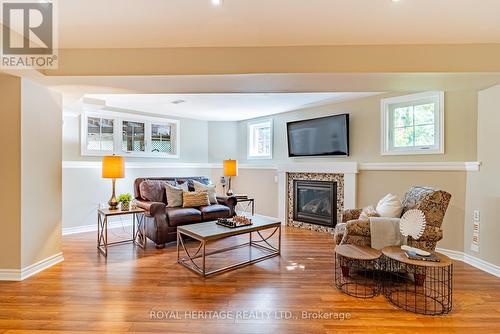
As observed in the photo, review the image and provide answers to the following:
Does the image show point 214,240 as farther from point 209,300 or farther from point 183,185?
point 183,185

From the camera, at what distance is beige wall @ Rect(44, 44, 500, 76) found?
239 cm

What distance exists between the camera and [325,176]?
4.59 meters

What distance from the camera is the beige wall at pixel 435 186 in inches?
129

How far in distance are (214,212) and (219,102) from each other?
1893 mm

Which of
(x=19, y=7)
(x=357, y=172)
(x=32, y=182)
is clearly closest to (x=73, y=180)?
(x=32, y=182)

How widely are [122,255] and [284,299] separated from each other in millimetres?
2216

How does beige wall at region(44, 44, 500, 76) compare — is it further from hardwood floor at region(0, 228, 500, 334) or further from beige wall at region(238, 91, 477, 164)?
hardwood floor at region(0, 228, 500, 334)

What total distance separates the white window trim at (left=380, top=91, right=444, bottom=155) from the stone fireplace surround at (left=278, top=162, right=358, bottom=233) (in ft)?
1.88

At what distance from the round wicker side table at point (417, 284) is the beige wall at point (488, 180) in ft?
2.39

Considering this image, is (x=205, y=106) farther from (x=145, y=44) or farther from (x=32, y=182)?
(x=32, y=182)

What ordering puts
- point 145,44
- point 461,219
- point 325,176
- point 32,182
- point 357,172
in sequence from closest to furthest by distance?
point 145,44
point 32,182
point 461,219
point 357,172
point 325,176

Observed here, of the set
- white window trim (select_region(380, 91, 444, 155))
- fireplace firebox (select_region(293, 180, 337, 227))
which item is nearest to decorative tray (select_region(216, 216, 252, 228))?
fireplace firebox (select_region(293, 180, 337, 227))

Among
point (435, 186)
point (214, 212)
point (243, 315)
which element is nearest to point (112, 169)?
point (214, 212)

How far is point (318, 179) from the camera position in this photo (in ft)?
15.4
